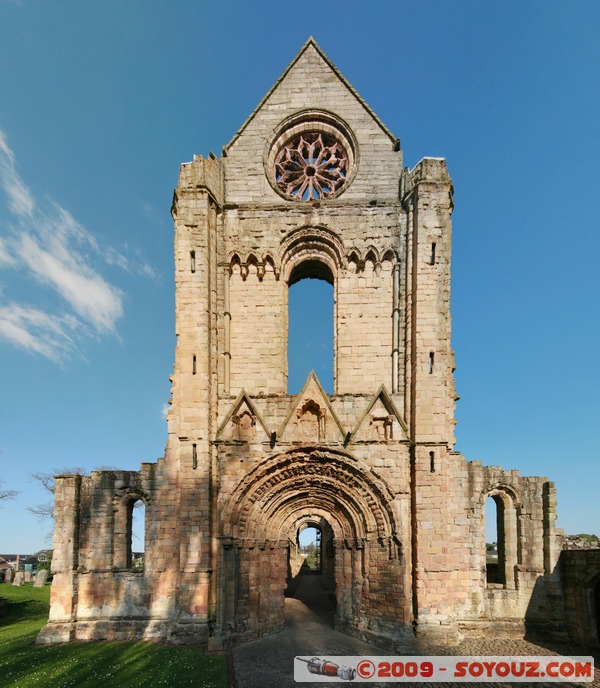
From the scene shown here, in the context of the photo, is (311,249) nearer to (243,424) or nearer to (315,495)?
(243,424)

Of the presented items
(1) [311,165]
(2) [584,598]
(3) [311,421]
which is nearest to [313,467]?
(3) [311,421]

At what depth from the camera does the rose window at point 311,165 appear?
13.9 meters

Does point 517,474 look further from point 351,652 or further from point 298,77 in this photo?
point 298,77

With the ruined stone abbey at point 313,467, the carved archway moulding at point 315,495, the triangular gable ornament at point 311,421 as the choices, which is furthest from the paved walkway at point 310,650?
the triangular gable ornament at point 311,421

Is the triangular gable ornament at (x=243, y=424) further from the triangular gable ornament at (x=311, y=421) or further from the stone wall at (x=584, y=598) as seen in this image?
the stone wall at (x=584, y=598)

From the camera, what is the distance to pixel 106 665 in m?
9.73

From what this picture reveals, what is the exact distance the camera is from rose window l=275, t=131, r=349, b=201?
13945 mm

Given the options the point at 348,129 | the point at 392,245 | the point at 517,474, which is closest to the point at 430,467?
the point at 517,474

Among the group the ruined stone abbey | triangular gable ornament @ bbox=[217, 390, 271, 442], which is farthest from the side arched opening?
triangular gable ornament @ bbox=[217, 390, 271, 442]

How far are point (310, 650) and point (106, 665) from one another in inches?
186

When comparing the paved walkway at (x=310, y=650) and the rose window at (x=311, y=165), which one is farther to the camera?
the rose window at (x=311, y=165)

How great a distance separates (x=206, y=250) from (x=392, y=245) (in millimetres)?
5566

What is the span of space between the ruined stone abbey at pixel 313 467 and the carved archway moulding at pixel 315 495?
0.05 meters

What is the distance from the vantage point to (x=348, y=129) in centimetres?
1370
